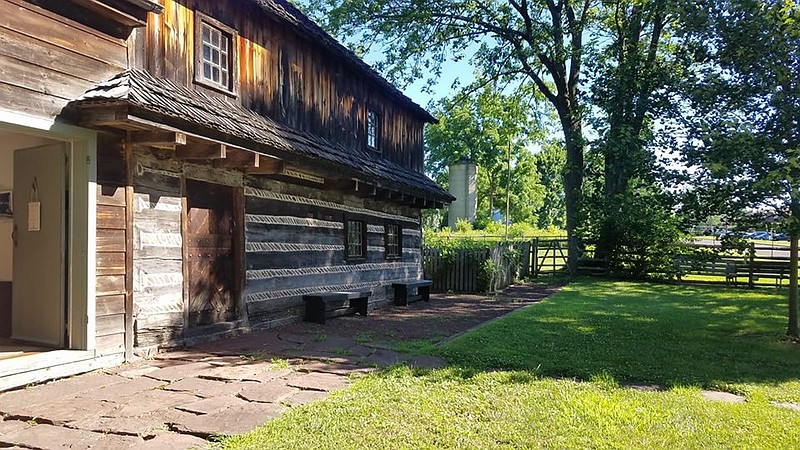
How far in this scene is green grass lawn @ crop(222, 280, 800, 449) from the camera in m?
4.25

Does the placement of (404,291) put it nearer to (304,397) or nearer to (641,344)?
(641,344)

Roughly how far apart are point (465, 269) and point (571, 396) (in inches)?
502

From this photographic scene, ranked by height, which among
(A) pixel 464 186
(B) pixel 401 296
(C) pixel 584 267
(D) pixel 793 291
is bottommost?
(B) pixel 401 296

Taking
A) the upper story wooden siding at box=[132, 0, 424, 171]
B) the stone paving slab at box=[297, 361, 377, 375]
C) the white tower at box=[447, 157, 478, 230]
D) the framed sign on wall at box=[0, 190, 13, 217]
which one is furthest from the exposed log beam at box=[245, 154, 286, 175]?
the white tower at box=[447, 157, 478, 230]

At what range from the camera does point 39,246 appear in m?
6.64

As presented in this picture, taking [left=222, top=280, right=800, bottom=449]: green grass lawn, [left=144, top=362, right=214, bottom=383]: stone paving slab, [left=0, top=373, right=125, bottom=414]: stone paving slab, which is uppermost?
[left=0, top=373, right=125, bottom=414]: stone paving slab

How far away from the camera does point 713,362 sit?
717 centimetres

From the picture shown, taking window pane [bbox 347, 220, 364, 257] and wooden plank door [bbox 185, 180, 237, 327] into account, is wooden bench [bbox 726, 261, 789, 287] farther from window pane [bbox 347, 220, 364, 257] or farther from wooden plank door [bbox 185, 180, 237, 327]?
wooden plank door [bbox 185, 180, 237, 327]

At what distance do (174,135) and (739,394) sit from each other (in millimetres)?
6774

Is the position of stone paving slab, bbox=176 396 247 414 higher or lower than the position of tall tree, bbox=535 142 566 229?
lower

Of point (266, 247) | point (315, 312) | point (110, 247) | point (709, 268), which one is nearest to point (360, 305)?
point (315, 312)

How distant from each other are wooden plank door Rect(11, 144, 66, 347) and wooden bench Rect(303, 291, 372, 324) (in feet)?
14.7

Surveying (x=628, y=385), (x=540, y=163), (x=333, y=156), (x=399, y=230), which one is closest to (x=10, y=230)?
(x=333, y=156)

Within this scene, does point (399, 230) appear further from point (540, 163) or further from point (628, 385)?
point (540, 163)
